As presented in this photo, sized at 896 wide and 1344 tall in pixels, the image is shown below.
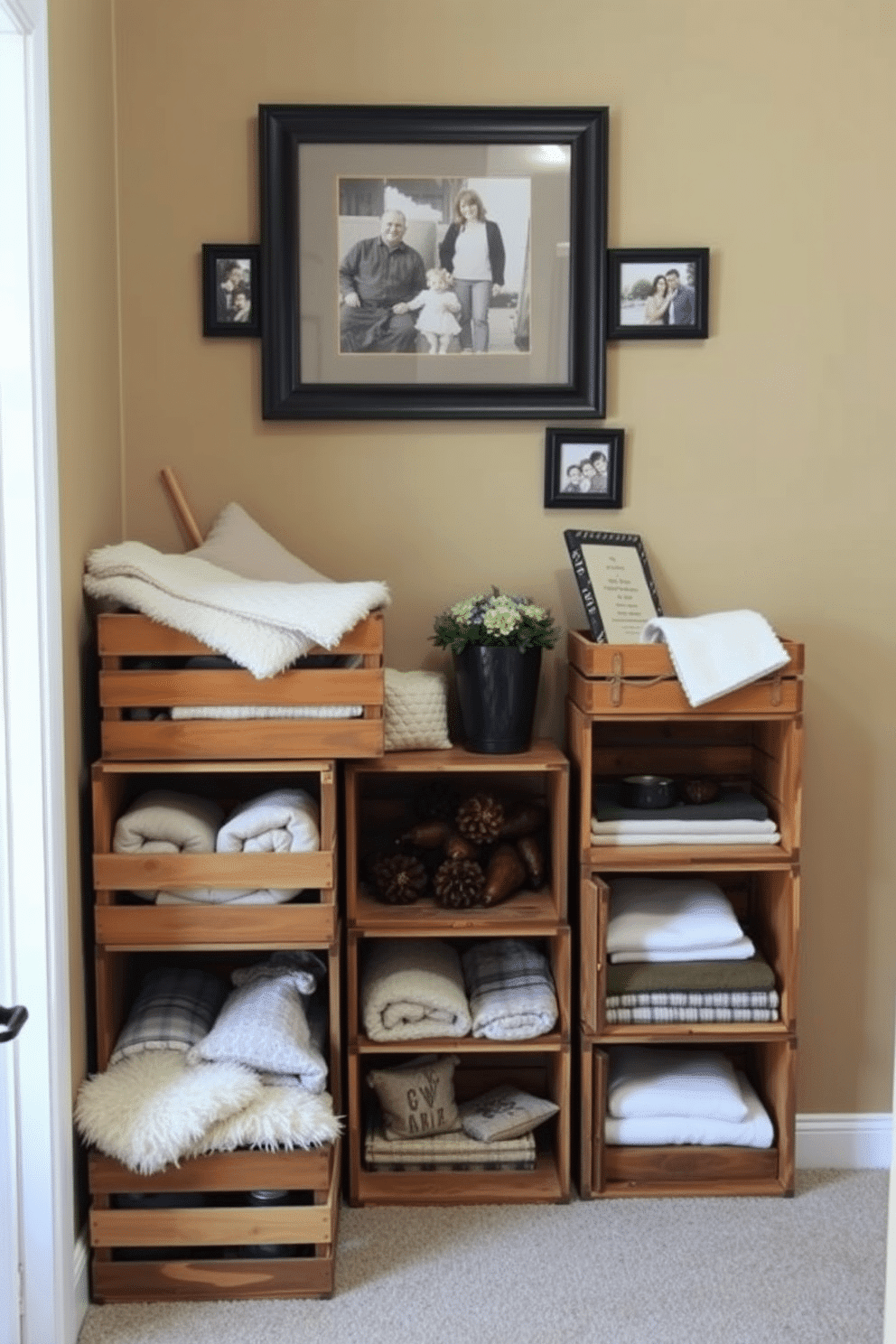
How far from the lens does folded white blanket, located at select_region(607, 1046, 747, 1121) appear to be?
9.64 feet

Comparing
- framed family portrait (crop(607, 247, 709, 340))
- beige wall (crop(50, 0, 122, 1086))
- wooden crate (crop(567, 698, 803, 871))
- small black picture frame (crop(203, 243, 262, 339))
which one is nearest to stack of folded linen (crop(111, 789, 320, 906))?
beige wall (crop(50, 0, 122, 1086))

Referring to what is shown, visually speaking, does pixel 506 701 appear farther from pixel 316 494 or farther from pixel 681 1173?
pixel 681 1173

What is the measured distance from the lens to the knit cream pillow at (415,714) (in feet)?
9.34

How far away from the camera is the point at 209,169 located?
9.78ft

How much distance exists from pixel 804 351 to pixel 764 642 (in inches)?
25.9

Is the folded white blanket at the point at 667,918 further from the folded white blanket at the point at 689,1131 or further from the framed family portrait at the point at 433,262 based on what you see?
the framed family portrait at the point at 433,262

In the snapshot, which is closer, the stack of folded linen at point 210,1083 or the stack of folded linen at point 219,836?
the stack of folded linen at point 210,1083

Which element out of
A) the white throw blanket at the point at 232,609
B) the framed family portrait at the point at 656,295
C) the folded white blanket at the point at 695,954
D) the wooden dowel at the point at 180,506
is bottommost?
the folded white blanket at the point at 695,954

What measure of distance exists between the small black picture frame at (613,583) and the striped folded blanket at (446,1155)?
3.25ft

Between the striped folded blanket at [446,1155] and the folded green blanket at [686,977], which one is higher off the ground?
the folded green blanket at [686,977]

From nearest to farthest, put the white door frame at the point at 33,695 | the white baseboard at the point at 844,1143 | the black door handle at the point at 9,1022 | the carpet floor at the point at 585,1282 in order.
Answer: the black door handle at the point at 9,1022, the white door frame at the point at 33,695, the carpet floor at the point at 585,1282, the white baseboard at the point at 844,1143

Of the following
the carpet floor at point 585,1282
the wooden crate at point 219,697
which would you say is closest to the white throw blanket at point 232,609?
the wooden crate at point 219,697

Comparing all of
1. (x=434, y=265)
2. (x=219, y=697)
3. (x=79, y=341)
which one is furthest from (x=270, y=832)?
(x=434, y=265)

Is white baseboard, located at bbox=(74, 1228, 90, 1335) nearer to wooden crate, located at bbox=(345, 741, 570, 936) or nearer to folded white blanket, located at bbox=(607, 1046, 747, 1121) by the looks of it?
wooden crate, located at bbox=(345, 741, 570, 936)
